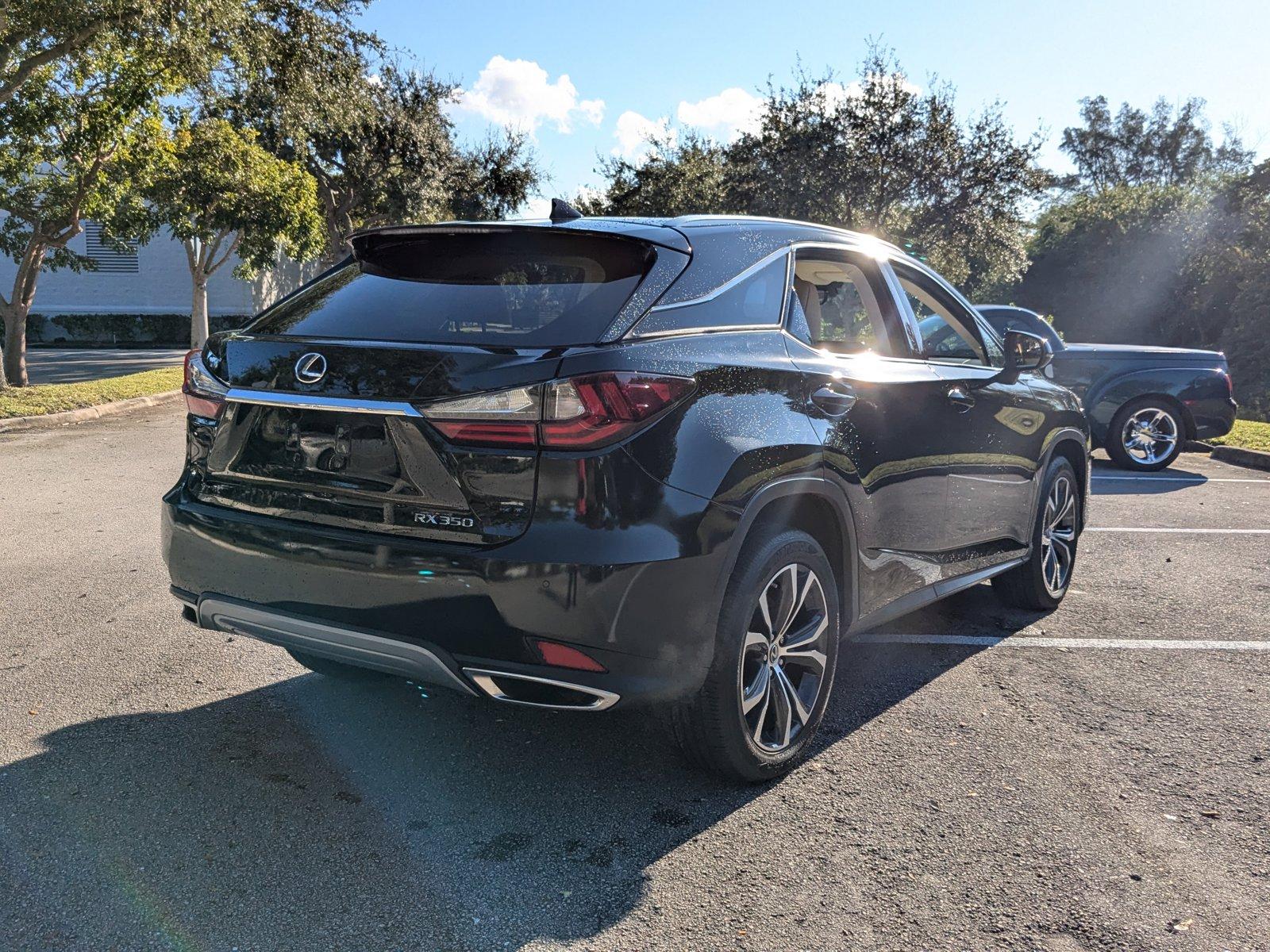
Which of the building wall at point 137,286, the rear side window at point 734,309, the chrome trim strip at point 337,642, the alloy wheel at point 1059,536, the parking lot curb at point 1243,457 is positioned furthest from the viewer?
the building wall at point 137,286

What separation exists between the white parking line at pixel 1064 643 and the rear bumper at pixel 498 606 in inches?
96.5

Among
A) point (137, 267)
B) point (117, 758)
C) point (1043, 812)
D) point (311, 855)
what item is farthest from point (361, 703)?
point (137, 267)

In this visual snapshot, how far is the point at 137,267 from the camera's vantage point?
4078cm

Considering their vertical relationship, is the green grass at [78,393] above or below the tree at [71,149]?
below

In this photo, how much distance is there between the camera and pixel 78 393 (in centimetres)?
1576

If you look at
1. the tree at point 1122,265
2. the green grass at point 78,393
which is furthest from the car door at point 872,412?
the tree at point 1122,265

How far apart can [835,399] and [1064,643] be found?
2396mm

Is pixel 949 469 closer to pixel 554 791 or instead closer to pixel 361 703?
pixel 554 791

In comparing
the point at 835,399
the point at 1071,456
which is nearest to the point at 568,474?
the point at 835,399

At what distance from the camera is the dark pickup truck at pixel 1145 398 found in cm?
1209

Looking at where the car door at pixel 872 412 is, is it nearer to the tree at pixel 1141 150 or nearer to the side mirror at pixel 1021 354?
the side mirror at pixel 1021 354

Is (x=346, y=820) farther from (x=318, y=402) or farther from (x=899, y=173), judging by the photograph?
(x=899, y=173)

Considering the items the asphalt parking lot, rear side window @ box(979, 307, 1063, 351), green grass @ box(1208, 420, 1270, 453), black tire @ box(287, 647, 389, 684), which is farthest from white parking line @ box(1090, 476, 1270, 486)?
black tire @ box(287, 647, 389, 684)

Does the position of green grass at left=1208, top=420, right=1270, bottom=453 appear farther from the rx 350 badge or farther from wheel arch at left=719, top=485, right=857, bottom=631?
the rx 350 badge
